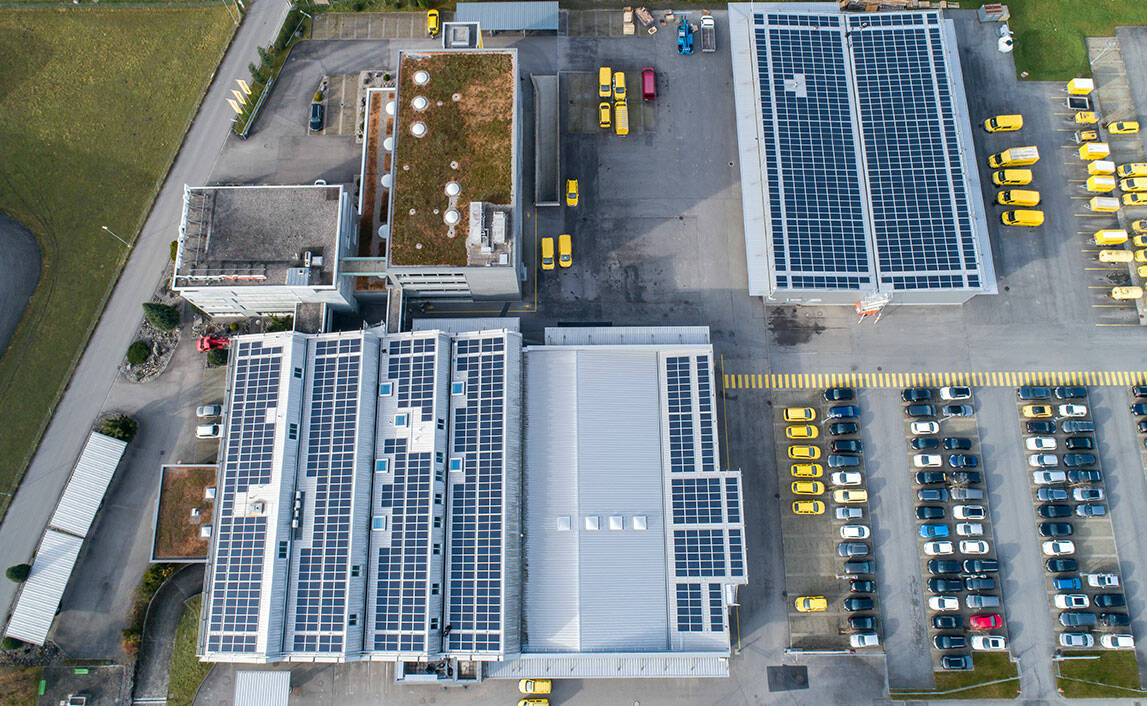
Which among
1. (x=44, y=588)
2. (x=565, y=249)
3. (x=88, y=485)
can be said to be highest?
(x=565, y=249)

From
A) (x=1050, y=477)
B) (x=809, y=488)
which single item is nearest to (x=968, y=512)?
(x=1050, y=477)

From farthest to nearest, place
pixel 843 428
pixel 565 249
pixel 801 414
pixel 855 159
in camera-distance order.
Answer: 1. pixel 565 249
2. pixel 855 159
3. pixel 801 414
4. pixel 843 428

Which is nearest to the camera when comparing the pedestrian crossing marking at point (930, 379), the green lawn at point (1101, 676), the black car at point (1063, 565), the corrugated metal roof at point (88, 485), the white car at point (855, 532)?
the green lawn at point (1101, 676)

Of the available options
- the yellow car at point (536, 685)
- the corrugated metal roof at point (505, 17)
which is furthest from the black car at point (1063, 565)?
the corrugated metal roof at point (505, 17)

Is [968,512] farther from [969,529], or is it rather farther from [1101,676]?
[1101,676]

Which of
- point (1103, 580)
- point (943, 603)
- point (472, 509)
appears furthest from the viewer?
point (1103, 580)

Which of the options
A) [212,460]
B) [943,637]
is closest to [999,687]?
[943,637]

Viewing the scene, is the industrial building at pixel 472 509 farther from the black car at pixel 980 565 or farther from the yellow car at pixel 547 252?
the black car at pixel 980 565

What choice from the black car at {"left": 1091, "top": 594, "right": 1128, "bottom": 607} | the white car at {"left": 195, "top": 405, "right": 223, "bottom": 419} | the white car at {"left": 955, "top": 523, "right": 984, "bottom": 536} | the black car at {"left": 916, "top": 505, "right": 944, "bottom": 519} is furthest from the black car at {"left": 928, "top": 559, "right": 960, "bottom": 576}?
the white car at {"left": 195, "top": 405, "right": 223, "bottom": 419}
